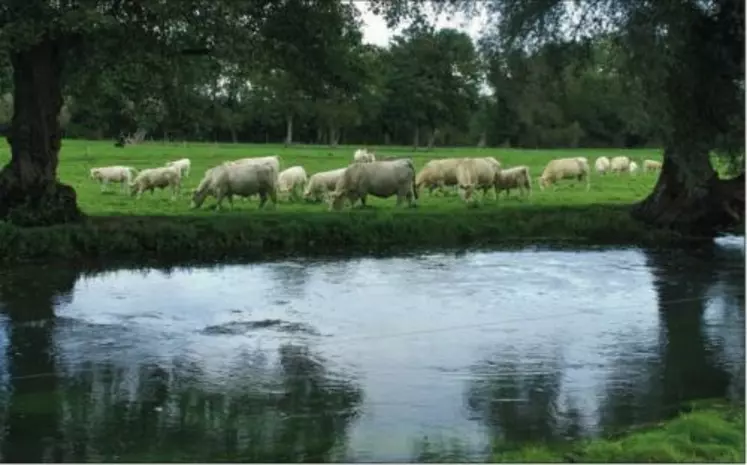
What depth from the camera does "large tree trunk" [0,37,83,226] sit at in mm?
20891

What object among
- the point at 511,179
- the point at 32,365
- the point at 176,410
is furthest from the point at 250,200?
the point at 176,410

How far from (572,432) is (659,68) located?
7649 mm

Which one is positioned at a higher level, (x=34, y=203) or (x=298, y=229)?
(x=34, y=203)

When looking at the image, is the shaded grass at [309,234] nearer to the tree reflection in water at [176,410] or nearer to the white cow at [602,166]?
the tree reflection in water at [176,410]

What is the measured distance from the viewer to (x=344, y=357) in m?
10.8

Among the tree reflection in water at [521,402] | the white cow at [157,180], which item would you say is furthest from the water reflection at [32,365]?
the white cow at [157,180]

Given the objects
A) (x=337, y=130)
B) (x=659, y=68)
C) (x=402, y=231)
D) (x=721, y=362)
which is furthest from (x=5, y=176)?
(x=337, y=130)

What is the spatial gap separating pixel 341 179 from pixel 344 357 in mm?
17606

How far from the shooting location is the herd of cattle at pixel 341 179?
90.4 ft

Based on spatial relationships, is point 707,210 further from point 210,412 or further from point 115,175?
point 115,175

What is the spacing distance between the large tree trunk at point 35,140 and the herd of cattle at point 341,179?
6.16 m

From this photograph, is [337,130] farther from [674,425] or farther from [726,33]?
[674,425]

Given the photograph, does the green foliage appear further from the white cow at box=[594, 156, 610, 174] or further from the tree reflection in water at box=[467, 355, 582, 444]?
the white cow at box=[594, 156, 610, 174]

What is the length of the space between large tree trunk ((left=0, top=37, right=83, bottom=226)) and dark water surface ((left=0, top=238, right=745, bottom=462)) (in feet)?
12.6
